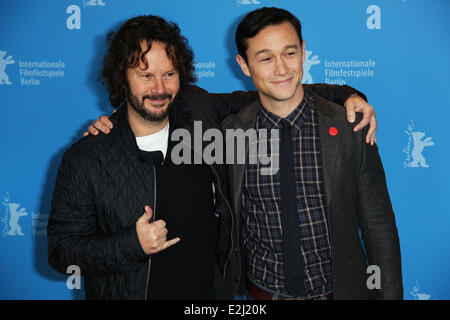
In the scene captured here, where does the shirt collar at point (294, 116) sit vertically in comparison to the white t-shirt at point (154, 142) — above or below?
above

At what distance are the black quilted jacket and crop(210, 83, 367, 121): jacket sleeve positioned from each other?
378mm

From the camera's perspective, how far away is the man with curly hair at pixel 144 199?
155 centimetres

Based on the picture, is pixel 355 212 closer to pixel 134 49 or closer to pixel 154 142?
pixel 154 142

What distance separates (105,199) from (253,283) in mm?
806

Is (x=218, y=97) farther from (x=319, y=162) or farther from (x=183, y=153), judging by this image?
(x=319, y=162)

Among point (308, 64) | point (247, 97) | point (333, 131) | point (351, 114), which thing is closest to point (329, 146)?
point (333, 131)

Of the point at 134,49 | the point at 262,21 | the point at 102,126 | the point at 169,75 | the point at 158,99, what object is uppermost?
the point at 262,21

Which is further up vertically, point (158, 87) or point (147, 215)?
point (158, 87)

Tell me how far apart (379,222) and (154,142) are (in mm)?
1113

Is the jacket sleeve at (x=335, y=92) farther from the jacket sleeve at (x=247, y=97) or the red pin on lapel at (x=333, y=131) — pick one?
the red pin on lapel at (x=333, y=131)

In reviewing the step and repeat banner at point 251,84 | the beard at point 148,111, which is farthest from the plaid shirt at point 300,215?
the step and repeat banner at point 251,84

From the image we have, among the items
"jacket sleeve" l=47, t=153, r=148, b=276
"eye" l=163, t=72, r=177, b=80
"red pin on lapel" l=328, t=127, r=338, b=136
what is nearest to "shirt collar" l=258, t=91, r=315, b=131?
"red pin on lapel" l=328, t=127, r=338, b=136

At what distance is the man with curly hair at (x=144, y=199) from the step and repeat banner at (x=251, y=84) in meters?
0.83

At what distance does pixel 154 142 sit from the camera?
1749mm
